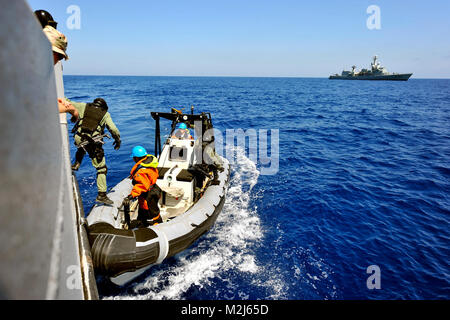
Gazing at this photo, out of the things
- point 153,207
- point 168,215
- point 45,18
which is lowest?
point 168,215

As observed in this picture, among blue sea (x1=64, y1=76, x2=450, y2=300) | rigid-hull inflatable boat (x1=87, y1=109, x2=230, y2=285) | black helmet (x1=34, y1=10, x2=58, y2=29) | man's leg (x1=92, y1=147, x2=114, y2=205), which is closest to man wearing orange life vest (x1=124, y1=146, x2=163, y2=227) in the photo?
rigid-hull inflatable boat (x1=87, y1=109, x2=230, y2=285)

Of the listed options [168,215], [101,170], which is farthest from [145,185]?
[168,215]

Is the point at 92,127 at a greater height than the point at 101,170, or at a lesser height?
greater

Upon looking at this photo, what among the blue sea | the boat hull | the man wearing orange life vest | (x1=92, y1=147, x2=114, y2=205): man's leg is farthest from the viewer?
the blue sea

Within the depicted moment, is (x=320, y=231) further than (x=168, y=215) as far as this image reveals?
Yes

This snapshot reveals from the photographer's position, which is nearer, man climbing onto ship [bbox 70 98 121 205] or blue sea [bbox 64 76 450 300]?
man climbing onto ship [bbox 70 98 121 205]

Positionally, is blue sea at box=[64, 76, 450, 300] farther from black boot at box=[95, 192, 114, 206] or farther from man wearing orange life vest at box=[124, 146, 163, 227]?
black boot at box=[95, 192, 114, 206]

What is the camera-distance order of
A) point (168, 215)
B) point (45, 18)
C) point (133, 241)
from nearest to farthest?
point (45, 18), point (133, 241), point (168, 215)

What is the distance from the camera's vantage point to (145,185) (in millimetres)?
4824

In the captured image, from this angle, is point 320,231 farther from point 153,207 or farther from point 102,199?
point 102,199

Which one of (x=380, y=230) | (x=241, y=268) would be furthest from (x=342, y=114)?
(x=241, y=268)

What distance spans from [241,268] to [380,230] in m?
4.86

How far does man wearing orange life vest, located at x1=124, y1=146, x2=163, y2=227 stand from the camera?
479cm
